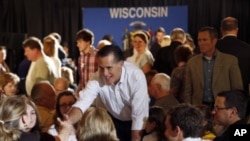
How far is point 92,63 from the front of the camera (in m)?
6.41

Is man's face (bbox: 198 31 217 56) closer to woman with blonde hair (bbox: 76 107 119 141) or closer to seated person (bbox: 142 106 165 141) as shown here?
seated person (bbox: 142 106 165 141)

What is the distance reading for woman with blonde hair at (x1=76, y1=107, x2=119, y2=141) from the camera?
3.27 meters

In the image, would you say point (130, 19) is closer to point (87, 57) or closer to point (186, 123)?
point (87, 57)

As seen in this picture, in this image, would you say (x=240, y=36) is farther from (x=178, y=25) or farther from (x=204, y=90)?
(x=204, y=90)

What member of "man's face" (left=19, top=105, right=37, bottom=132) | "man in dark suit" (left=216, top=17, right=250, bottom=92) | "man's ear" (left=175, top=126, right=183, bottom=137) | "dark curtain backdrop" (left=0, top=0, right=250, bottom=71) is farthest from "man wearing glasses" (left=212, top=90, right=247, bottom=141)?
"dark curtain backdrop" (left=0, top=0, right=250, bottom=71)

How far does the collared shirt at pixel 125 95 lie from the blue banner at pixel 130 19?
23.5ft

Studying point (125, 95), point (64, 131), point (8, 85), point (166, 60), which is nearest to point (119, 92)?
point (125, 95)

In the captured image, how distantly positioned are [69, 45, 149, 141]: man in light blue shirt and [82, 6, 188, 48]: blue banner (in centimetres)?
716

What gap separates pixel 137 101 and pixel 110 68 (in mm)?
286

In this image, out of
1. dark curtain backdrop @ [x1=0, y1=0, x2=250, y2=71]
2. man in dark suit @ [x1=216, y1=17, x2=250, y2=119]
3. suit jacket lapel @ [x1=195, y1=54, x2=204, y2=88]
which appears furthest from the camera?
dark curtain backdrop @ [x1=0, y1=0, x2=250, y2=71]

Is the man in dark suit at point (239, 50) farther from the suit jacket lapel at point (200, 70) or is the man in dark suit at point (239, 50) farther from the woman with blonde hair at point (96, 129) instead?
the woman with blonde hair at point (96, 129)

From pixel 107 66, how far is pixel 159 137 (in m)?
0.60

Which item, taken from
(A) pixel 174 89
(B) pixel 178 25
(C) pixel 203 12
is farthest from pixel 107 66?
(C) pixel 203 12

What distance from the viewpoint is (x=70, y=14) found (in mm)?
12195
